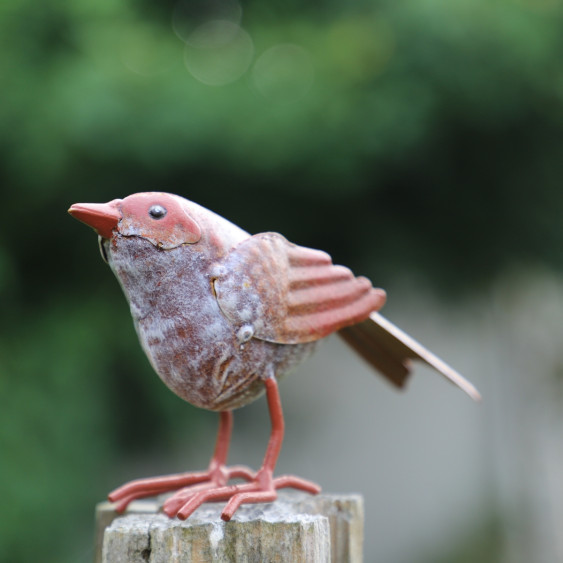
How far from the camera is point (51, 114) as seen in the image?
2.43 metres

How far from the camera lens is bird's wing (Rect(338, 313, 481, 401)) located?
142 centimetres

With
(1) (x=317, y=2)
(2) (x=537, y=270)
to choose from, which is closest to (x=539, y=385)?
(2) (x=537, y=270)

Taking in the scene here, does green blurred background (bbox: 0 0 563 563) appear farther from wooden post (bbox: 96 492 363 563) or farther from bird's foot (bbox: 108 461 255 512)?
wooden post (bbox: 96 492 363 563)

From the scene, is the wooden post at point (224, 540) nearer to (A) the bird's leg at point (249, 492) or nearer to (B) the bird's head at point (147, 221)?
(A) the bird's leg at point (249, 492)

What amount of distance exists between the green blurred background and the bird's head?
1.32 metres

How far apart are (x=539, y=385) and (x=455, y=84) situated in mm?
2350

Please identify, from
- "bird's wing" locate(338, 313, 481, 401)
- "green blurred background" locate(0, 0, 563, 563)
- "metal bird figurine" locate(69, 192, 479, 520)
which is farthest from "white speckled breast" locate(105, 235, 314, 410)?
"green blurred background" locate(0, 0, 563, 563)

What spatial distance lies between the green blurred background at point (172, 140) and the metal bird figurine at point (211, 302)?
1.32 m

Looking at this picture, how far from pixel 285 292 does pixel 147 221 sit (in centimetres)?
26

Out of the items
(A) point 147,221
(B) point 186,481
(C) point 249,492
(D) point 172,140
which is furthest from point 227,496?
(D) point 172,140

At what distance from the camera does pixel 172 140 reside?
247 cm

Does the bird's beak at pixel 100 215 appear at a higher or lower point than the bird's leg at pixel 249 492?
higher

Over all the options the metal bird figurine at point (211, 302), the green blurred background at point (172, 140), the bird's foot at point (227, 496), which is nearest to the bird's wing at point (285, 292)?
the metal bird figurine at point (211, 302)

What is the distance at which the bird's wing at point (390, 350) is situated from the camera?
1416 mm
